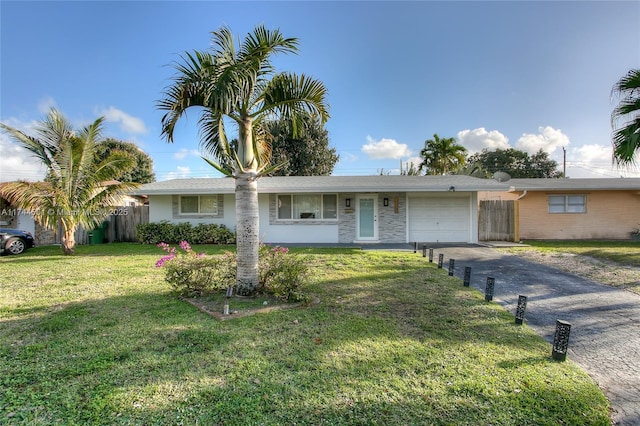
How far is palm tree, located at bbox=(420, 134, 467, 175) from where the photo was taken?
23.5m

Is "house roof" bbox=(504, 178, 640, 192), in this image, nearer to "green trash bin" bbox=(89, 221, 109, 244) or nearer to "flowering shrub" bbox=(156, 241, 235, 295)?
"flowering shrub" bbox=(156, 241, 235, 295)

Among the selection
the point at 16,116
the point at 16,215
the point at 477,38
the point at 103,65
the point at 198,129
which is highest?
the point at 477,38

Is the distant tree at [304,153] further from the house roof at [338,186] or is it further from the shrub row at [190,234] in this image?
the shrub row at [190,234]

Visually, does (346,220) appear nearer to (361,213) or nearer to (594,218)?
(361,213)

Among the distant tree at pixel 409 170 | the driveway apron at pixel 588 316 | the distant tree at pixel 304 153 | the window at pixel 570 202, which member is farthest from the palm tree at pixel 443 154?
the driveway apron at pixel 588 316

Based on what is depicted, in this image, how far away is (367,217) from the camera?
46.1ft

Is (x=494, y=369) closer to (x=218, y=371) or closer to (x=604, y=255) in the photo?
(x=218, y=371)

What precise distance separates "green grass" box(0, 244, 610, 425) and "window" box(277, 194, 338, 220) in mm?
8594

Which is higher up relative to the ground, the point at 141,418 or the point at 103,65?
the point at 103,65

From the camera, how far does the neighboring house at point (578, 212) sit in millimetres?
15438

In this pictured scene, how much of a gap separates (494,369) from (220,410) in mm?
2593

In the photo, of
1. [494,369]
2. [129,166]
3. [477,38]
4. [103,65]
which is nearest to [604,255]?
[477,38]

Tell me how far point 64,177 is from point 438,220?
14947mm

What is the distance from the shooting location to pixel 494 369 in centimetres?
305
